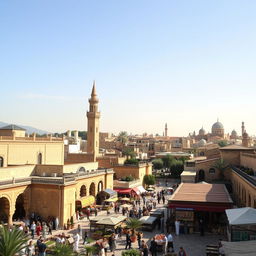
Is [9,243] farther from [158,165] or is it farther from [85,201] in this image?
[158,165]

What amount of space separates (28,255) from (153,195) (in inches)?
936

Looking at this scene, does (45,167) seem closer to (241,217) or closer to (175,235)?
(175,235)

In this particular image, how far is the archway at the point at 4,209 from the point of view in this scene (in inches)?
874

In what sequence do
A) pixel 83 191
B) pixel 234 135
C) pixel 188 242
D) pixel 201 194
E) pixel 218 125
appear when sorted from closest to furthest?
pixel 188 242
pixel 201 194
pixel 83 191
pixel 218 125
pixel 234 135

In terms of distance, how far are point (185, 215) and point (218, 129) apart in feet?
435

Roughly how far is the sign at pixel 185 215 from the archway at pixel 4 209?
12275mm

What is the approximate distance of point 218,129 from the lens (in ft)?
482

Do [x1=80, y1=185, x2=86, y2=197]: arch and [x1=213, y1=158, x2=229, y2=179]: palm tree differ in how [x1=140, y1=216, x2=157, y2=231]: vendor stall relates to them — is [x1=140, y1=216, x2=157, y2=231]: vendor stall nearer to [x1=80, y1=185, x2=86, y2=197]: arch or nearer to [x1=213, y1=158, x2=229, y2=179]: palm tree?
[x1=80, y1=185, x2=86, y2=197]: arch

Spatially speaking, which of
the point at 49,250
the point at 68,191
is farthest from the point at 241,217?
the point at 68,191

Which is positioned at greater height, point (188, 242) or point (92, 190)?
point (92, 190)

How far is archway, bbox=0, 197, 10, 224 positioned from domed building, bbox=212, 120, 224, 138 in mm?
131532

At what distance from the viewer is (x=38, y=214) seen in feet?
79.0

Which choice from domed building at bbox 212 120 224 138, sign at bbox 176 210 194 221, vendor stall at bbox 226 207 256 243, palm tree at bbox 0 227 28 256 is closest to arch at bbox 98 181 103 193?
sign at bbox 176 210 194 221

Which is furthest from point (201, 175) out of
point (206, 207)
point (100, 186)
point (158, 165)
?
point (158, 165)
